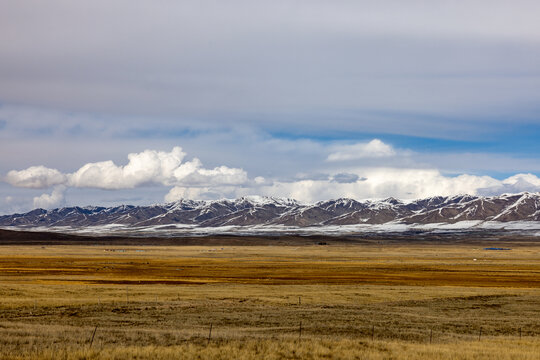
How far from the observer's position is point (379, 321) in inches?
1264

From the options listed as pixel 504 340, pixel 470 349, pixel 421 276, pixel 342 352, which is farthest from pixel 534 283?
pixel 342 352

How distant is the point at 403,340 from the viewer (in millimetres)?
26016

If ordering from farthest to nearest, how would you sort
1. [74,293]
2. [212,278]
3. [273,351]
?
1. [212,278]
2. [74,293]
3. [273,351]

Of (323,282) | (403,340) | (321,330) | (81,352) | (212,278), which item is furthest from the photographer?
(212,278)

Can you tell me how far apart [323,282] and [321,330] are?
37.2 meters

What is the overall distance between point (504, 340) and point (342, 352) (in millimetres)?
10260

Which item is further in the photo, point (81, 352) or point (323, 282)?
point (323, 282)

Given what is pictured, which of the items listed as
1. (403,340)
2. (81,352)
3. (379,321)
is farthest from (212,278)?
(81,352)

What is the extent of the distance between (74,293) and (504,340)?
3562 centimetres

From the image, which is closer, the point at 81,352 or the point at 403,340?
the point at 81,352

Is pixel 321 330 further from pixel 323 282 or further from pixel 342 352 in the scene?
pixel 323 282

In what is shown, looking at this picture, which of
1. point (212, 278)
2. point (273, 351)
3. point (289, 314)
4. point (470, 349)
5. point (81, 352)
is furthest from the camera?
point (212, 278)

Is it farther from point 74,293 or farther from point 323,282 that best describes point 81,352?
point 323,282

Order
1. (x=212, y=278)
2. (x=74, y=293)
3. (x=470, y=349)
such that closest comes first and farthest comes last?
1. (x=470, y=349)
2. (x=74, y=293)
3. (x=212, y=278)
